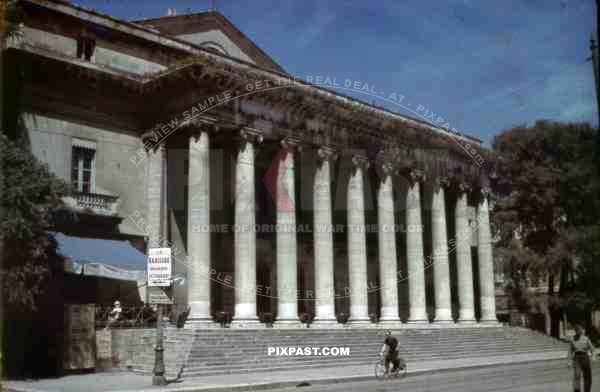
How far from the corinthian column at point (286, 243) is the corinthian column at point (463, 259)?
13.3 m

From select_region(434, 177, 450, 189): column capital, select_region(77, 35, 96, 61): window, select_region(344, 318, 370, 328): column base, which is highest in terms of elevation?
select_region(77, 35, 96, 61): window

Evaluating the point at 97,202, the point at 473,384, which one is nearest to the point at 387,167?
the point at 97,202

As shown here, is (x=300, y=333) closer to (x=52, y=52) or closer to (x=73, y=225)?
(x=73, y=225)

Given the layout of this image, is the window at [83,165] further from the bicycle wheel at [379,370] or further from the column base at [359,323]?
the bicycle wheel at [379,370]

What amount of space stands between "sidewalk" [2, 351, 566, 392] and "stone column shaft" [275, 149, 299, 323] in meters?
4.10

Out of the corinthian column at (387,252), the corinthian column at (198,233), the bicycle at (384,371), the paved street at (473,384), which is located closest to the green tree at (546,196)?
the corinthian column at (387,252)

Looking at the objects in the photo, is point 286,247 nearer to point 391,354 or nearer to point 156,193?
point 156,193

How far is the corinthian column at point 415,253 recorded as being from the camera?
3456 centimetres

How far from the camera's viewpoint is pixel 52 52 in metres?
25.8

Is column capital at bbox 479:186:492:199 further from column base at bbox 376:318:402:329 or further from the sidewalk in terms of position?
the sidewalk

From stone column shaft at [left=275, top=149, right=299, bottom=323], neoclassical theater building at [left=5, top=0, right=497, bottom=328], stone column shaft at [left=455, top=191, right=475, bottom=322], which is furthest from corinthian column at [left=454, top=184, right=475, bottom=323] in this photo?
stone column shaft at [left=275, top=149, right=299, bottom=323]

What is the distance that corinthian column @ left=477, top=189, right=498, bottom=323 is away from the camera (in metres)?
39.9

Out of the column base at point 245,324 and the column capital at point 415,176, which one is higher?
the column capital at point 415,176

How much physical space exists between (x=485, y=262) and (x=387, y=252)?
382 inches
